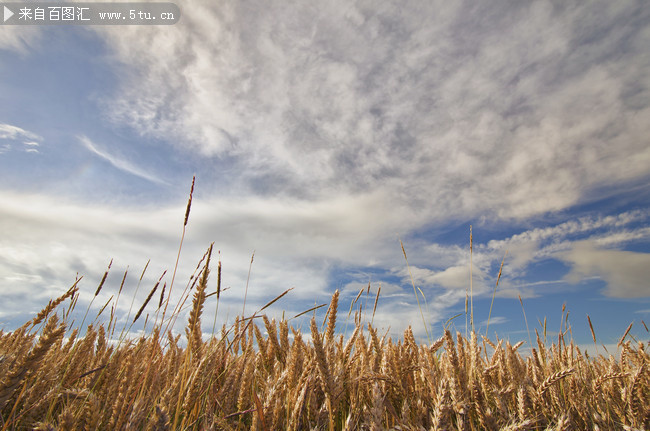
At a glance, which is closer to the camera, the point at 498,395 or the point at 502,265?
the point at 498,395

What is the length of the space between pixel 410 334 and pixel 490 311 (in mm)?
1186

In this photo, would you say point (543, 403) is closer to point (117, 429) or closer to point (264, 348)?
point (264, 348)

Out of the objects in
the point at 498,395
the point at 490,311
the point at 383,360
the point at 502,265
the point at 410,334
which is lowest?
the point at 498,395

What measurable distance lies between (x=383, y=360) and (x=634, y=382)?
205cm

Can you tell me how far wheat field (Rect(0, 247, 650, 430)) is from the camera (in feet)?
6.46

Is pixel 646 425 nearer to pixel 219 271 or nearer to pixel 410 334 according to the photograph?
pixel 410 334

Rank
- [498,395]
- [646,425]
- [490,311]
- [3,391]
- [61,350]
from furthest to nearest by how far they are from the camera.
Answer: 1. [490,311]
2. [61,350]
3. [646,425]
4. [498,395]
5. [3,391]

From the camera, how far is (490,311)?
161 inches

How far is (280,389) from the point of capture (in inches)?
87.2

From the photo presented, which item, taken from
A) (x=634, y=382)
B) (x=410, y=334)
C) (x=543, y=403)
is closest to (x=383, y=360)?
(x=410, y=334)

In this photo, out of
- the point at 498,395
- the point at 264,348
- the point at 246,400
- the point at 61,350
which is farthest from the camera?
the point at 264,348

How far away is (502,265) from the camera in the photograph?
4.43m

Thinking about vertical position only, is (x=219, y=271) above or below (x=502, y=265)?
below

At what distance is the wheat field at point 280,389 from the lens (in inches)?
77.5
